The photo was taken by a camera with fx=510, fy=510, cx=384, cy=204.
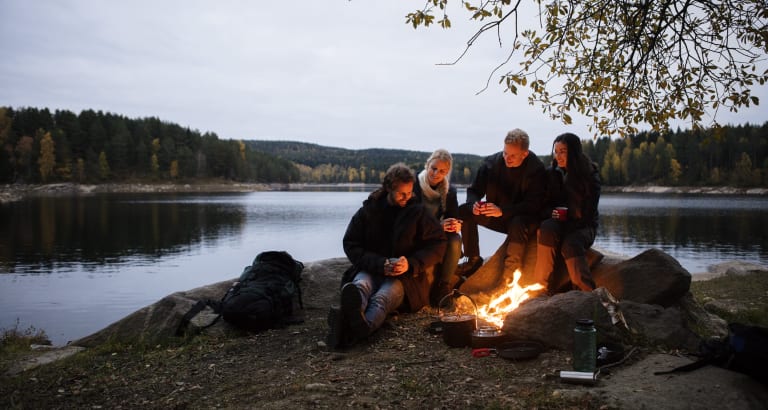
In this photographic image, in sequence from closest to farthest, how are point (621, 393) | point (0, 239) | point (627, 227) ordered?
point (621, 393)
point (0, 239)
point (627, 227)

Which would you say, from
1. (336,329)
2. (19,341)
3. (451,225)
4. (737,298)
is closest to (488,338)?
(336,329)

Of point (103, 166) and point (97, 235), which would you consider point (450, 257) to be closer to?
point (97, 235)

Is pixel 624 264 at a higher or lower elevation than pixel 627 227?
higher

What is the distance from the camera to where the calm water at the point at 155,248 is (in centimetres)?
1402

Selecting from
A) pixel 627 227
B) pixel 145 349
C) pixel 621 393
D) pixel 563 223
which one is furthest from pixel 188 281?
pixel 627 227

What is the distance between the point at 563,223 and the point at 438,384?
111 inches

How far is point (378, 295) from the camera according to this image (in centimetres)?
561

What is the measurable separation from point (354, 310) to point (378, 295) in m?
0.55

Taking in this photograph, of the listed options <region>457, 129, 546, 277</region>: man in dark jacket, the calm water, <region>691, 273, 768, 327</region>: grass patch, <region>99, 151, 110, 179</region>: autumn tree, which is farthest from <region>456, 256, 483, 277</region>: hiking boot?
<region>99, 151, 110, 179</region>: autumn tree

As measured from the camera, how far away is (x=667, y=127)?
20.7 feet

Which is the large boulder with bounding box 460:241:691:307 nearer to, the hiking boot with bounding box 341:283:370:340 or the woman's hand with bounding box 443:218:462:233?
the woman's hand with bounding box 443:218:462:233

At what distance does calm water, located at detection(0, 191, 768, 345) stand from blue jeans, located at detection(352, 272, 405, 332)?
778cm

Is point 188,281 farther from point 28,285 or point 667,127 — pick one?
point 667,127

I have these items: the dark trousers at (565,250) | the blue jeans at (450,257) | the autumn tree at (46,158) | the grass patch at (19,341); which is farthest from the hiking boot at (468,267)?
the autumn tree at (46,158)
